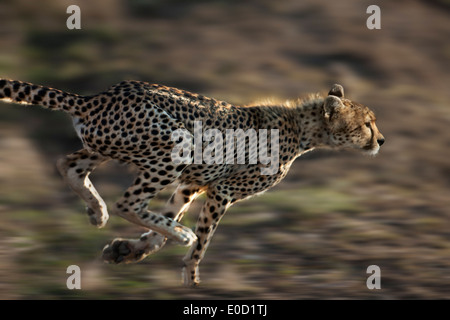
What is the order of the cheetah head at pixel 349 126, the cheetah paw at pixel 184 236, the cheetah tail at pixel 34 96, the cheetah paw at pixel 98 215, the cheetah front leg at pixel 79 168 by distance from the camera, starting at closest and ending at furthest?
the cheetah tail at pixel 34 96, the cheetah paw at pixel 184 236, the cheetah front leg at pixel 79 168, the cheetah paw at pixel 98 215, the cheetah head at pixel 349 126

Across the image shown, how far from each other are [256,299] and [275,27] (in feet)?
22.8

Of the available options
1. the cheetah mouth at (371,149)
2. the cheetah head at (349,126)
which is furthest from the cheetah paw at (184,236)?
the cheetah mouth at (371,149)

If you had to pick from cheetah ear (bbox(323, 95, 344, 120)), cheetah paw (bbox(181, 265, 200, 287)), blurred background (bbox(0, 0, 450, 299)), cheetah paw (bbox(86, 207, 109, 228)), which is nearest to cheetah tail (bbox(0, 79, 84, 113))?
cheetah paw (bbox(86, 207, 109, 228))

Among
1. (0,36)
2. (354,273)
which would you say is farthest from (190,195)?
(0,36)

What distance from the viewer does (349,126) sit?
6957mm

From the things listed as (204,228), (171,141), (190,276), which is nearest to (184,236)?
(204,228)

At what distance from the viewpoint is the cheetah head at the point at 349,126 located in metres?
6.89

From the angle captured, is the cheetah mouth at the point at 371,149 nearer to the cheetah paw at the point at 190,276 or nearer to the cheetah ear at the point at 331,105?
the cheetah ear at the point at 331,105

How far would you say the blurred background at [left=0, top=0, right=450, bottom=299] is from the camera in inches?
282

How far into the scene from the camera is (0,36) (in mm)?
11883

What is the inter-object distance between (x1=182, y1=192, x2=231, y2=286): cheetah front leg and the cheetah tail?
139cm

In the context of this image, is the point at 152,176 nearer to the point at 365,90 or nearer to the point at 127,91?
the point at 127,91

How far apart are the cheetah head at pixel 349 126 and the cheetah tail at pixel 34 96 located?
7.09 feet

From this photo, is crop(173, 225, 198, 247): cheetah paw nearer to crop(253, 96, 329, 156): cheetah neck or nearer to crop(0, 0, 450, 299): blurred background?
crop(0, 0, 450, 299): blurred background
